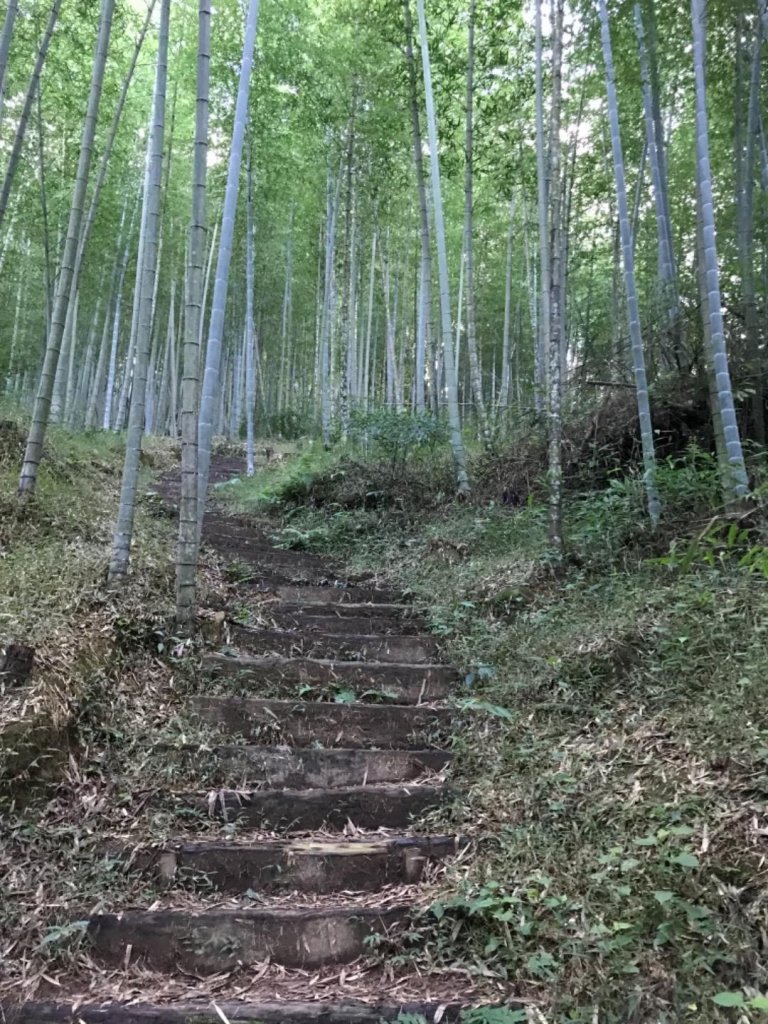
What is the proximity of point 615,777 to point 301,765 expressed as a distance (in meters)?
1.28

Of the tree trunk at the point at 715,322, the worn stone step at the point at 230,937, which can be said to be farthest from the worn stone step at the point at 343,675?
the tree trunk at the point at 715,322

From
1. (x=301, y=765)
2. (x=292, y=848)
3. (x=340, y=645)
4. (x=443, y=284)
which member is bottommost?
(x=292, y=848)

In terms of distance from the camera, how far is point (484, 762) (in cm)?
279

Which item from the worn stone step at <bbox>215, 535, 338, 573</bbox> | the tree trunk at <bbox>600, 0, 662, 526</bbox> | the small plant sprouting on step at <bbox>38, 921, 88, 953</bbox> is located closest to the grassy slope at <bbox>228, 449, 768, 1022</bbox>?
the tree trunk at <bbox>600, 0, 662, 526</bbox>

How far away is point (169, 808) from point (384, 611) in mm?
2090

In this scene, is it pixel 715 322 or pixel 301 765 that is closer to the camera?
pixel 301 765

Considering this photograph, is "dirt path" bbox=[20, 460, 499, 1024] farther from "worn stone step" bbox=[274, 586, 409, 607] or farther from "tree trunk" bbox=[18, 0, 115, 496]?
"tree trunk" bbox=[18, 0, 115, 496]

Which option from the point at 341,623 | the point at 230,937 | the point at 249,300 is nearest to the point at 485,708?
the point at 341,623

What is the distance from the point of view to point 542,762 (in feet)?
8.65

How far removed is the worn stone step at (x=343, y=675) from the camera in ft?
10.8

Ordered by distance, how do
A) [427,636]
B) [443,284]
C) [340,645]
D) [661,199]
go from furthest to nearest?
[443,284]
[661,199]
[427,636]
[340,645]

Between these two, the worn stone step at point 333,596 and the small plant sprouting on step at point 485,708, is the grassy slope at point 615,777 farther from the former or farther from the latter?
the worn stone step at point 333,596

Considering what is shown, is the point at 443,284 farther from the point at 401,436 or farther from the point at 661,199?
the point at 661,199

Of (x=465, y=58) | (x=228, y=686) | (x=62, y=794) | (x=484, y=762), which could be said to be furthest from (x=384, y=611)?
(x=465, y=58)
